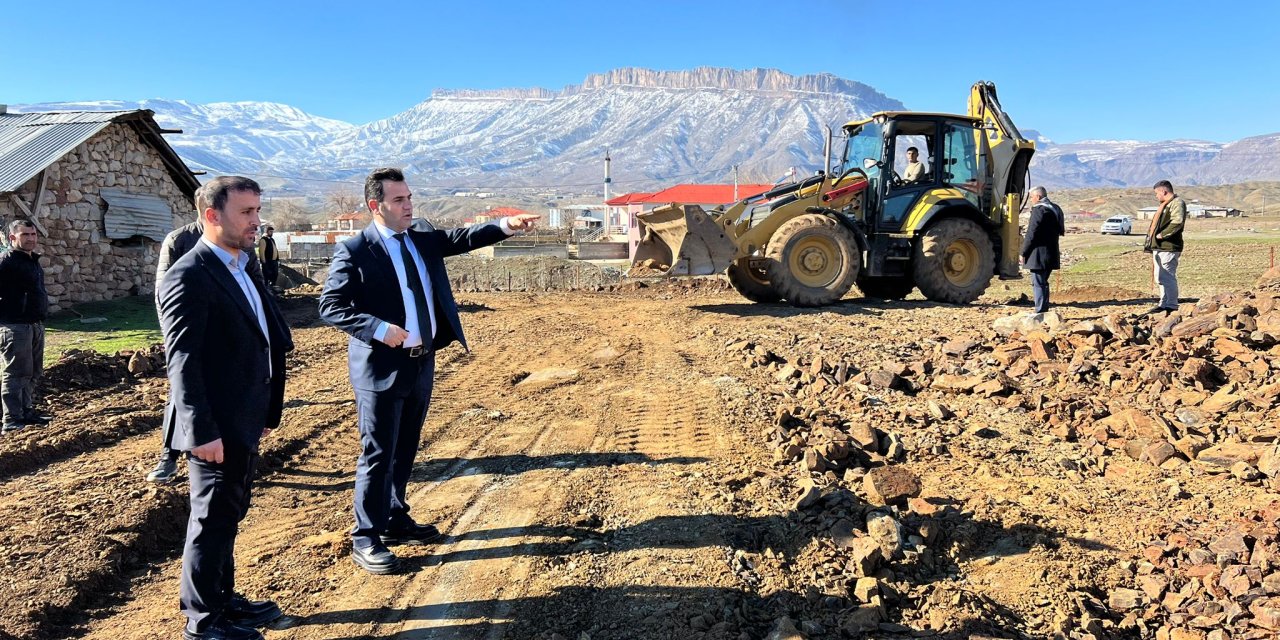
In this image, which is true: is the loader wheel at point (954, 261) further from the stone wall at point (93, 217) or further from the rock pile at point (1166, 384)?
the stone wall at point (93, 217)

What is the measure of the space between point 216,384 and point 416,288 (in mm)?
1035

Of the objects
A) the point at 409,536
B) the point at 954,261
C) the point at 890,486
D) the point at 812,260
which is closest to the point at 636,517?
the point at 409,536

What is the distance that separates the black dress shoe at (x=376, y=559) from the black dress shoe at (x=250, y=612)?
450 millimetres

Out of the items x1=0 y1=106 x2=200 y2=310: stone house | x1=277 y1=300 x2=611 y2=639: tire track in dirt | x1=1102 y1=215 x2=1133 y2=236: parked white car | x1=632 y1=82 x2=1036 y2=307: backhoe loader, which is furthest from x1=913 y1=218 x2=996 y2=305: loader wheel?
x1=1102 y1=215 x2=1133 y2=236: parked white car

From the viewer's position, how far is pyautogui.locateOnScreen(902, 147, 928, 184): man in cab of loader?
11977 millimetres

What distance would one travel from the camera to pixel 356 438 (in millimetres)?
6012

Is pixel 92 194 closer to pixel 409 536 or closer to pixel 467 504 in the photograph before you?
pixel 467 504

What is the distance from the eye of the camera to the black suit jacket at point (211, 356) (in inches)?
118

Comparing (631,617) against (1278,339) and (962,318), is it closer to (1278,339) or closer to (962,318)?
(1278,339)

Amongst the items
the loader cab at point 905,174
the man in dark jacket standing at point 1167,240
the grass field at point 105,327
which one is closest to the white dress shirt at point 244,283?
the grass field at point 105,327

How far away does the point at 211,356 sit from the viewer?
10.1 ft

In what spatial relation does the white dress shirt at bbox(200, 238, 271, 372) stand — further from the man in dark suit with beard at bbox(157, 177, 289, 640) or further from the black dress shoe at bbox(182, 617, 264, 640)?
the black dress shoe at bbox(182, 617, 264, 640)

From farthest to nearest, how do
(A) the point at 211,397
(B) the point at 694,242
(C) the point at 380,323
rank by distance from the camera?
(B) the point at 694,242, (C) the point at 380,323, (A) the point at 211,397

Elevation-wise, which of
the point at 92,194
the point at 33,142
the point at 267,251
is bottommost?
the point at 267,251
